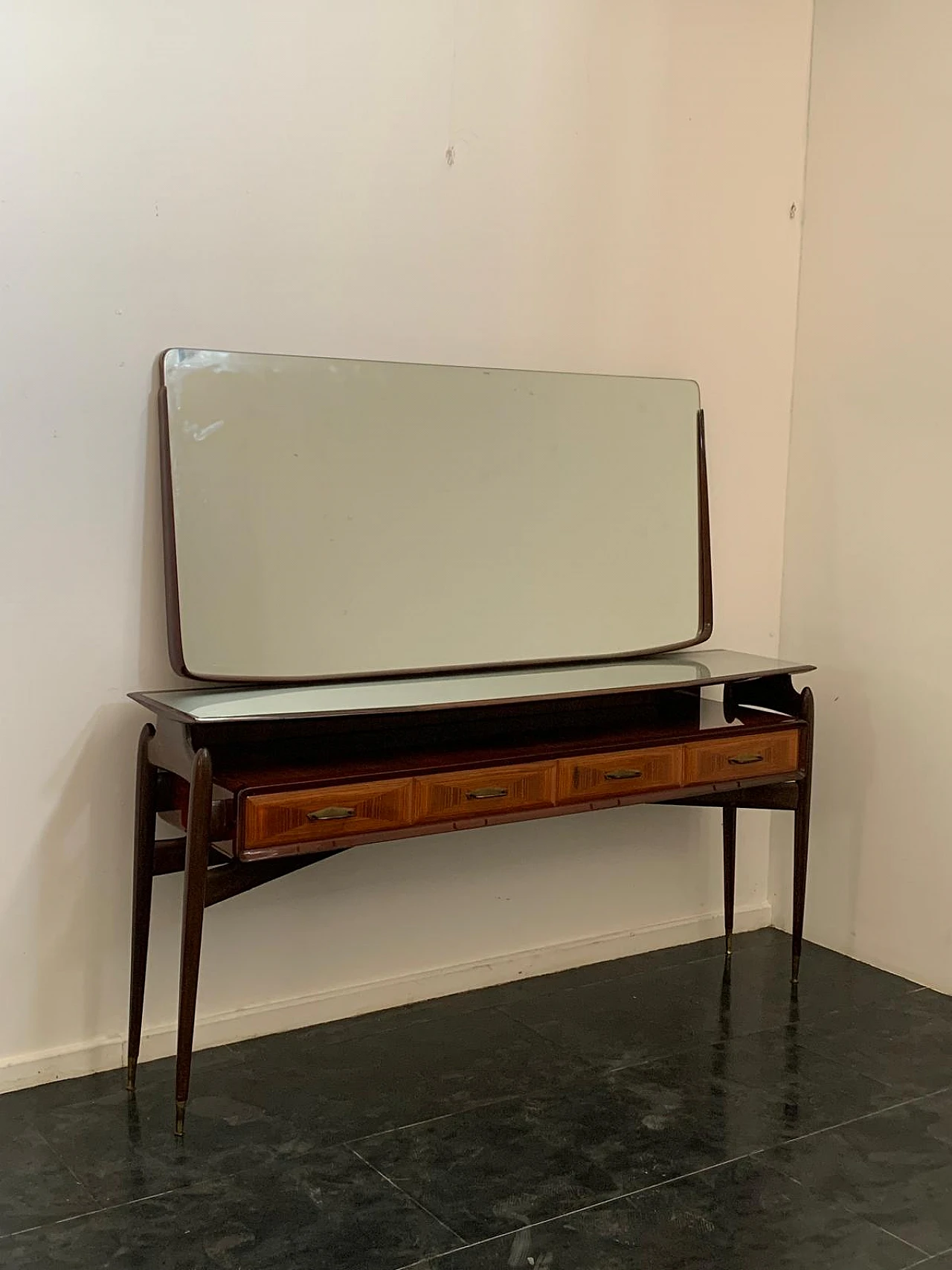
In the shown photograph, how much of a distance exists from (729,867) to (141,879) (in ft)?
5.28

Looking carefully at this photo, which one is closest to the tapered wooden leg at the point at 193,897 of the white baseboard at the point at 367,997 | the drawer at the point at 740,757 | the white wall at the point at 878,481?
the white baseboard at the point at 367,997

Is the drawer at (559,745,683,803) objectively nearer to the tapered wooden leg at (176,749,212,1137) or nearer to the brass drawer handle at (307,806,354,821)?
the brass drawer handle at (307,806,354,821)

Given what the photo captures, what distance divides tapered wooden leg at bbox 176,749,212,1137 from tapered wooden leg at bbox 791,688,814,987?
58.8 inches

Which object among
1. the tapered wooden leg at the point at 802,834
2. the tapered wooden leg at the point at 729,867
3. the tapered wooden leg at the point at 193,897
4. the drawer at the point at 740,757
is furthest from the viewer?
the tapered wooden leg at the point at 729,867

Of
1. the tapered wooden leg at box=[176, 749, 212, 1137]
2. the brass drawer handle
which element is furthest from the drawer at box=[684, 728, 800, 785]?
the tapered wooden leg at box=[176, 749, 212, 1137]

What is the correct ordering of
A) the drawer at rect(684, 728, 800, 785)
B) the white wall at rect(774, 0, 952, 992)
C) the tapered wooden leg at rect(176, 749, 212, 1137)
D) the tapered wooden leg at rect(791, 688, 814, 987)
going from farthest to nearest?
the white wall at rect(774, 0, 952, 992) < the tapered wooden leg at rect(791, 688, 814, 987) < the drawer at rect(684, 728, 800, 785) < the tapered wooden leg at rect(176, 749, 212, 1137)

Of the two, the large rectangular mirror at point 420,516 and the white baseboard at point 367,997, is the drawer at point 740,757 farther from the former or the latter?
the white baseboard at point 367,997

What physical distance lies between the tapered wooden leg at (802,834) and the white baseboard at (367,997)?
38 centimetres

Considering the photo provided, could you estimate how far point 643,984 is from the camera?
3.26 meters

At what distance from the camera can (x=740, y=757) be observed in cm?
299

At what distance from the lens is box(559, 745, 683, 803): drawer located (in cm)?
271

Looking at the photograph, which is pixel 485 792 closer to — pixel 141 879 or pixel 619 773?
pixel 619 773

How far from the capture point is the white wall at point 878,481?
326 cm

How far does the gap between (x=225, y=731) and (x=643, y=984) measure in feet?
4.33
